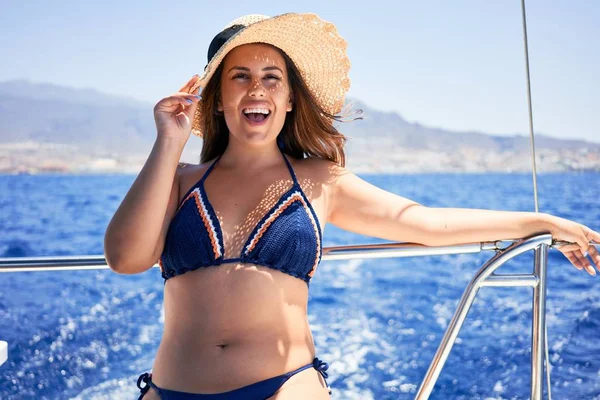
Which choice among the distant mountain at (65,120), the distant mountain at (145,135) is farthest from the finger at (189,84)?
the distant mountain at (65,120)

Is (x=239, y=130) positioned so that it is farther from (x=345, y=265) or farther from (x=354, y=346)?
(x=345, y=265)

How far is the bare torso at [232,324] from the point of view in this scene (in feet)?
5.09

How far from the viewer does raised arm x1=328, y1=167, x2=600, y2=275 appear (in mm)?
1675

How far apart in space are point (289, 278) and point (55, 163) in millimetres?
44316

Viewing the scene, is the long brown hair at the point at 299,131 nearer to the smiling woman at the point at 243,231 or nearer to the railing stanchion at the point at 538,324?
the smiling woman at the point at 243,231

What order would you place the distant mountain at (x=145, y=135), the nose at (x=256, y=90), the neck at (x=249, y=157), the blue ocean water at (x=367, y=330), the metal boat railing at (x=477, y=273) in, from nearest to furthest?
the metal boat railing at (x=477, y=273), the nose at (x=256, y=90), the neck at (x=249, y=157), the blue ocean water at (x=367, y=330), the distant mountain at (x=145, y=135)

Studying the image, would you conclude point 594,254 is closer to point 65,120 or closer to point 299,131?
point 299,131

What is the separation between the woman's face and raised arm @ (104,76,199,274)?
0.53 ft

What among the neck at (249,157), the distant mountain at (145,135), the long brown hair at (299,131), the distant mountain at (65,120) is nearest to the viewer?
the neck at (249,157)

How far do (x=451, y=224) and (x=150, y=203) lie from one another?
0.74m

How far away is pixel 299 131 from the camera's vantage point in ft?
6.50

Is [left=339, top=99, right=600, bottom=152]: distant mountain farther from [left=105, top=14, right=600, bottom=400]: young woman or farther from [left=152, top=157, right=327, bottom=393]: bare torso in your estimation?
[left=152, top=157, right=327, bottom=393]: bare torso

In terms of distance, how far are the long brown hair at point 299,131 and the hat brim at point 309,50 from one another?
0.12ft

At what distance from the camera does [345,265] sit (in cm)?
1587
